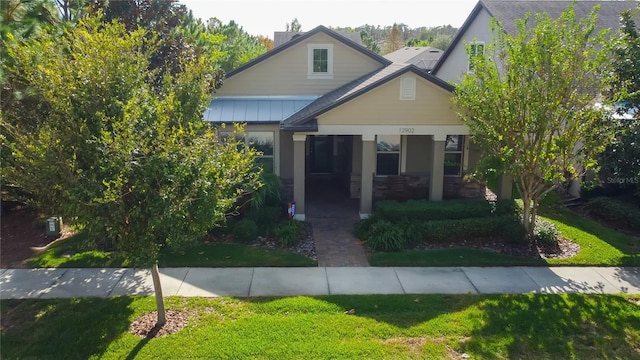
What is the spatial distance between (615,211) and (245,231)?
1098 centimetres

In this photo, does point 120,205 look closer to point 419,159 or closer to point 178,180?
point 178,180

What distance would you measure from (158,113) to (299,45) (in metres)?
9.91

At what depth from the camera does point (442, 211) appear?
13.3 meters

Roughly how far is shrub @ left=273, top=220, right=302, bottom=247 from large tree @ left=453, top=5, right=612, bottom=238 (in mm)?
5497

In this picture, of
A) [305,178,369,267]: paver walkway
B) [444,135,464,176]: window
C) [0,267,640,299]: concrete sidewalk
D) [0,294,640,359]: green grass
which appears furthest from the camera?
[444,135,464,176]: window

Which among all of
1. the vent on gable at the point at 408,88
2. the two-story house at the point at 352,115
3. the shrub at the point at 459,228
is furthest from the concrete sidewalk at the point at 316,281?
the vent on gable at the point at 408,88

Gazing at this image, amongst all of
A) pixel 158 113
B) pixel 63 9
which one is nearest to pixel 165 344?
pixel 158 113

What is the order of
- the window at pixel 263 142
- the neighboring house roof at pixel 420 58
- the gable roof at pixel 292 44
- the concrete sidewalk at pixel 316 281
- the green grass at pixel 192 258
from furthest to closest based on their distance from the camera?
1. the neighboring house roof at pixel 420 58
2. the gable roof at pixel 292 44
3. the window at pixel 263 142
4. the green grass at pixel 192 258
5. the concrete sidewalk at pixel 316 281

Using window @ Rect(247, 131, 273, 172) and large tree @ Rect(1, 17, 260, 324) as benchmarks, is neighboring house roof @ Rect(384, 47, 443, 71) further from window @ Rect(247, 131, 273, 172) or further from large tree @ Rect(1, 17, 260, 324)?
large tree @ Rect(1, 17, 260, 324)

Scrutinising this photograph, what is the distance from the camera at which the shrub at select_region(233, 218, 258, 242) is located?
12.6 metres

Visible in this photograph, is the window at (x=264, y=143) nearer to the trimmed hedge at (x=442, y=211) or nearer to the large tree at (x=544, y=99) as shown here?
the trimmed hedge at (x=442, y=211)

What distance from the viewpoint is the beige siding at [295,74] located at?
16484 mm

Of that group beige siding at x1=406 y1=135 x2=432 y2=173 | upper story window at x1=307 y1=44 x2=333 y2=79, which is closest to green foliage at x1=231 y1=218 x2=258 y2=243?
beige siding at x1=406 y1=135 x2=432 y2=173

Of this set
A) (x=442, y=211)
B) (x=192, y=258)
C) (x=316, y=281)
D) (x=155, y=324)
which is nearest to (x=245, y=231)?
(x=192, y=258)
